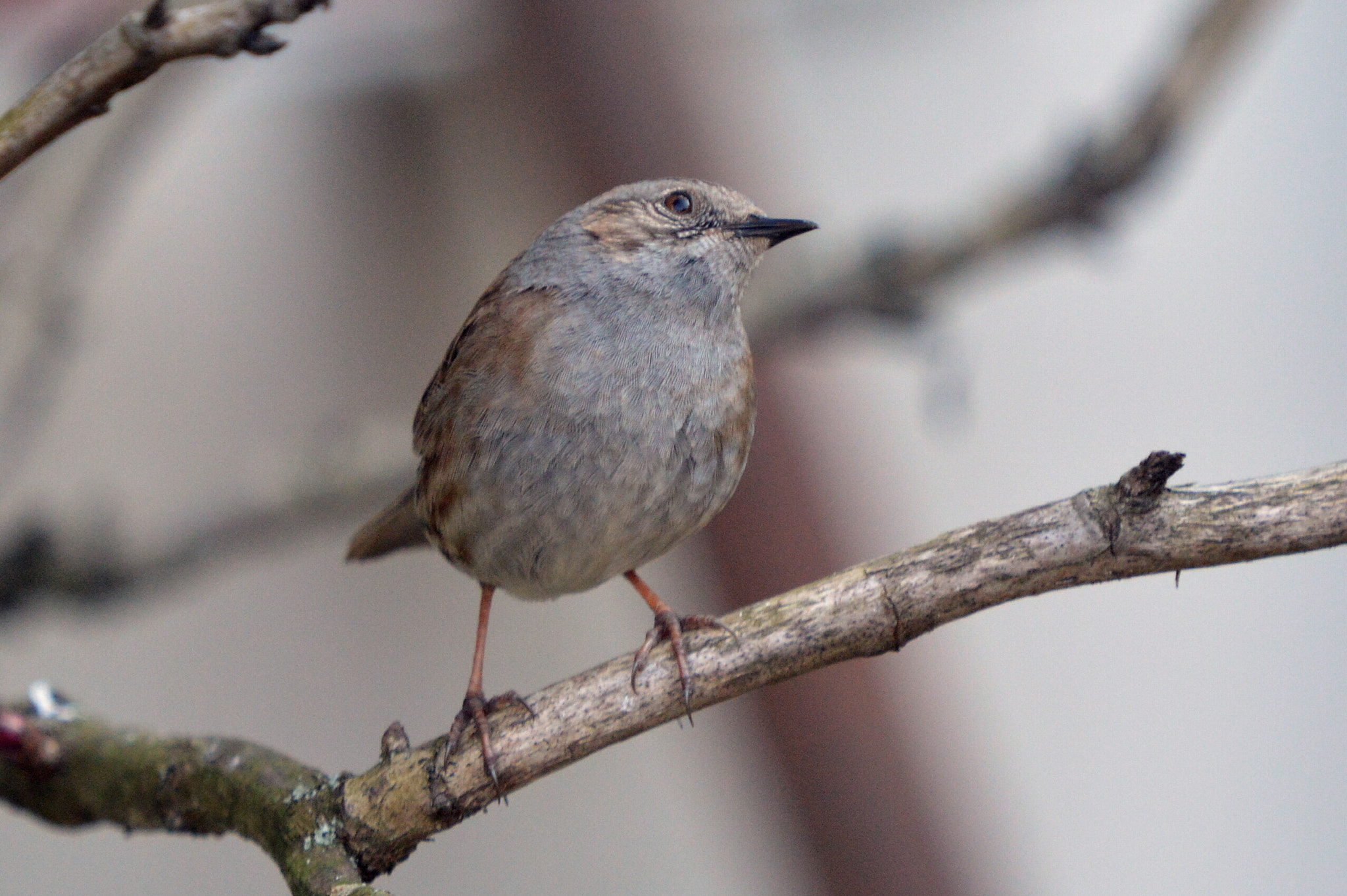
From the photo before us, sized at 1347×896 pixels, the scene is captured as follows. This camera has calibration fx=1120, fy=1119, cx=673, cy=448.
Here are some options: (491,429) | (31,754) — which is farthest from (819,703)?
(31,754)

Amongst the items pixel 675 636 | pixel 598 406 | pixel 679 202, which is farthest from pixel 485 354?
pixel 675 636

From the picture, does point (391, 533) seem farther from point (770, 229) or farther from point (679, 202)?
point (770, 229)

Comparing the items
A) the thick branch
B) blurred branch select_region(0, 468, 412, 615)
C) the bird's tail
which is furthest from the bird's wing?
blurred branch select_region(0, 468, 412, 615)

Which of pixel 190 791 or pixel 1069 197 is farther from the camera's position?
pixel 1069 197

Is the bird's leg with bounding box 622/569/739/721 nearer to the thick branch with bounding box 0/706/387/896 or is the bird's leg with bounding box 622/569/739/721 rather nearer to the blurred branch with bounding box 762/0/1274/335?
the thick branch with bounding box 0/706/387/896

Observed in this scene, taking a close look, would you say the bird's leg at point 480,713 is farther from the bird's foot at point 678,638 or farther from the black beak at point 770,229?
the black beak at point 770,229

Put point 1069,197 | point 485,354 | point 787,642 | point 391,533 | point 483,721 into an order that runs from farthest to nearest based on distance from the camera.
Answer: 1. point 1069,197
2. point 391,533
3. point 485,354
4. point 483,721
5. point 787,642

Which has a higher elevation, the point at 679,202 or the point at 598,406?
the point at 679,202
